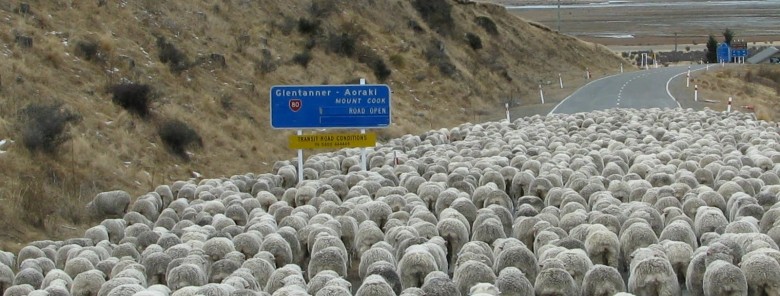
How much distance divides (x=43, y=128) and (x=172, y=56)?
11298mm

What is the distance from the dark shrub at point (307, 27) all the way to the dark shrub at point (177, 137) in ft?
57.2

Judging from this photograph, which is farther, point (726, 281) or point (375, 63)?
point (375, 63)

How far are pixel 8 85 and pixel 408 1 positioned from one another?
112ft

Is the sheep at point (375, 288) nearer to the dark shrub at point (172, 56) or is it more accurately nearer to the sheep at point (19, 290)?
the sheep at point (19, 290)

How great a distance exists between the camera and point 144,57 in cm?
3509

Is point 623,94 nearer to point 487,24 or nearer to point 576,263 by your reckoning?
point 487,24

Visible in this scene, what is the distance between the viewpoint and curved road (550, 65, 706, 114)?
46.2 m

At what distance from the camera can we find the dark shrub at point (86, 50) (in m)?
32.3

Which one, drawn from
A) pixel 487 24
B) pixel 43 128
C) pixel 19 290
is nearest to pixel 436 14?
pixel 487 24

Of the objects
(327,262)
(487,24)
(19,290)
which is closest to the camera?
(19,290)

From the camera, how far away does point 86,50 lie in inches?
1278

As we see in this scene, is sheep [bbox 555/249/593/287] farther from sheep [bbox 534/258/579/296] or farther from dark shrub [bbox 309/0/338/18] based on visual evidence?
dark shrub [bbox 309/0/338/18]

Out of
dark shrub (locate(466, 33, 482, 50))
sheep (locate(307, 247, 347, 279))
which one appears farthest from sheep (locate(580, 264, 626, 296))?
dark shrub (locate(466, 33, 482, 50))

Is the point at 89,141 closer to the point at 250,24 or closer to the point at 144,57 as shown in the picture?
the point at 144,57
